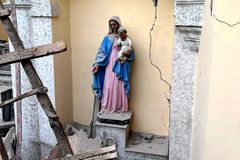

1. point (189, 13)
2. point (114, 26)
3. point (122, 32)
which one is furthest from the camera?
point (114, 26)

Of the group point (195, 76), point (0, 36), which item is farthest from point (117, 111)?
point (0, 36)

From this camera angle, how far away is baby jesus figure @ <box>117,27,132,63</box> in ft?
12.1

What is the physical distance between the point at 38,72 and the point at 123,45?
1.12 metres

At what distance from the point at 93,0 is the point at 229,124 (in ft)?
9.38

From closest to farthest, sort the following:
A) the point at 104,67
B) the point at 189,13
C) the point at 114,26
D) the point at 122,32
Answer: the point at 189,13 < the point at 122,32 < the point at 114,26 < the point at 104,67

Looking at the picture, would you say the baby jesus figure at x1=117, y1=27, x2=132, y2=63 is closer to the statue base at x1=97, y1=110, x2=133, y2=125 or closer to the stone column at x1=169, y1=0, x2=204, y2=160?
the statue base at x1=97, y1=110, x2=133, y2=125

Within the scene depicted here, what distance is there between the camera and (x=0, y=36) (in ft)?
24.3

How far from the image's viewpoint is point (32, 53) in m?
1.56

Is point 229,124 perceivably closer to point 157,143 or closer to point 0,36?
point 157,143

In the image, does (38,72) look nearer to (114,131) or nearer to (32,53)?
(114,131)

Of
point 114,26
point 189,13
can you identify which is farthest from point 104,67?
point 189,13

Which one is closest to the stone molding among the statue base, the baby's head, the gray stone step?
the baby's head

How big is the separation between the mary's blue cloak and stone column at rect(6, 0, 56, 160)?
22.2 inches

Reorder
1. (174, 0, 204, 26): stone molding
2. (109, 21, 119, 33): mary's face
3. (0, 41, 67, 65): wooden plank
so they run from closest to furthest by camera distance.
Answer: (0, 41, 67, 65): wooden plank → (174, 0, 204, 26): stone molding → (109, 21, 119, 33): mary's face
